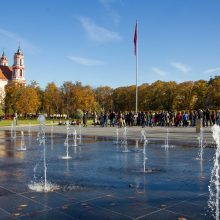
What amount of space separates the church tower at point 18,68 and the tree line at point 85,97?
1672 inches

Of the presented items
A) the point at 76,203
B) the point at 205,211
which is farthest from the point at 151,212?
the point at 76,203

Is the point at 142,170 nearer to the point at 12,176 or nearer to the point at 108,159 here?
the point at 108,159

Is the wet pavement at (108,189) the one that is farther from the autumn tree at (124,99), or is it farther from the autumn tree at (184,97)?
the autumn tree at (124,99)

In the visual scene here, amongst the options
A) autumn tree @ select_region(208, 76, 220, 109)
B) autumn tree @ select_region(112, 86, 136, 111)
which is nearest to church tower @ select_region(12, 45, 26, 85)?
autumn tree @ select_region(112, 86, 136, 111)

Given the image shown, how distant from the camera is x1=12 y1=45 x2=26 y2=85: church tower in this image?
12768cm

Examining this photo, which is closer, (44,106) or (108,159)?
(108,159)

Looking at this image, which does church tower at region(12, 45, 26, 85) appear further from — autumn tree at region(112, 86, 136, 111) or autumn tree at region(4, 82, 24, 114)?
autumn tree at region(4, 82, 24, 114)

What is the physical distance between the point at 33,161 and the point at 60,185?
3760 mm

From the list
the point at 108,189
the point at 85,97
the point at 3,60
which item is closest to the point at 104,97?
the point at 85,97

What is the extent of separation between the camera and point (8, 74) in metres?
132

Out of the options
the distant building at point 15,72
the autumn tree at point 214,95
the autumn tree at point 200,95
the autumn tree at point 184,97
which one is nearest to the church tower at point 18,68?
the distant building at point 15,72

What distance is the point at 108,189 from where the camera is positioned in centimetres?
668

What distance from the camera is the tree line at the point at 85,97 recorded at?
7719cm

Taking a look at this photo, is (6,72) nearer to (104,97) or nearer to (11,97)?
(104,97)
